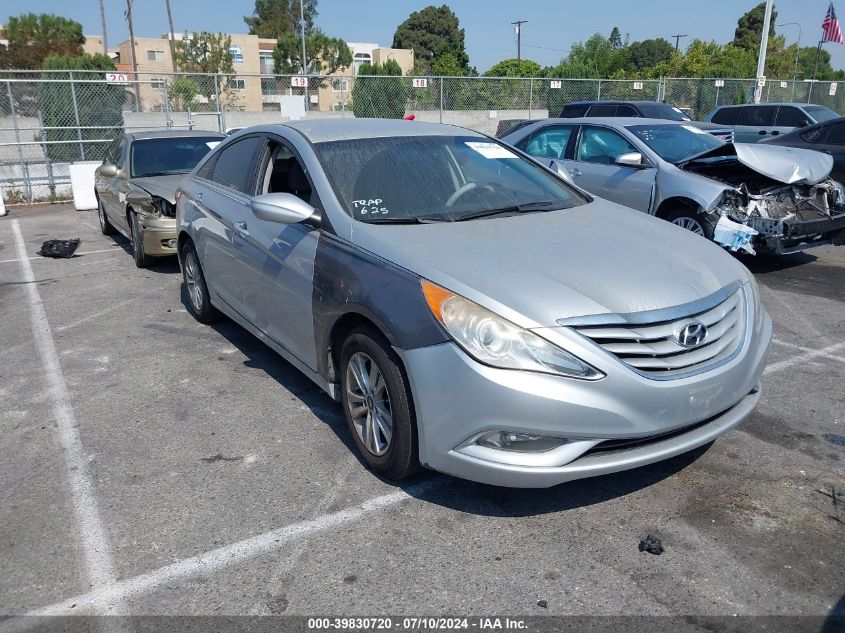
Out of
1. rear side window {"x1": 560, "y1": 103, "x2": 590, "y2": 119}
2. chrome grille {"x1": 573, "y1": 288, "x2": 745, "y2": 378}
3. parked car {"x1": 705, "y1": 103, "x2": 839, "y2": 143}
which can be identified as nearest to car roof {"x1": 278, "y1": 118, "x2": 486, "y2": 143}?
chrome grille {"x1": 573, "y1": 288, "x2": 745, "y2": 378}

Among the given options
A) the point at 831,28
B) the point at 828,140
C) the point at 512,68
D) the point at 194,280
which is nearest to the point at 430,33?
the point at 512,68

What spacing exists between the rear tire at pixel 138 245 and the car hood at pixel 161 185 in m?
0.37

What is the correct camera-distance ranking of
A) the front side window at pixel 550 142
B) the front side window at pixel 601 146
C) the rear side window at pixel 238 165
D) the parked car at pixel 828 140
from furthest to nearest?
the parked car at pixel 828 140, the front side window at pixel 550 142, the front side window at pixel 601 146, the rear side window at pixel 238 165

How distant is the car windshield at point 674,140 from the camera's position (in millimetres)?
8211

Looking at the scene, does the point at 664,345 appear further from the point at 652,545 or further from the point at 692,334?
the point at 652,545

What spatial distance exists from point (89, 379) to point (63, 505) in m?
1.77

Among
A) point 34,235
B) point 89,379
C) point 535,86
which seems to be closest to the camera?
point 89,379

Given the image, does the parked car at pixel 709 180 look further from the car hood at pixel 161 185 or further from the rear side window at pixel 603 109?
the rear side window at pixel 603 109

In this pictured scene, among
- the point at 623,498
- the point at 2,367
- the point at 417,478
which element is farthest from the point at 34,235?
the point at 623,498

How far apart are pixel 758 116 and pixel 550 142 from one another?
10557 mm

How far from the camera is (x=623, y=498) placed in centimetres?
334

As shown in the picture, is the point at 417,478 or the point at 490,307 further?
the point at 417,478

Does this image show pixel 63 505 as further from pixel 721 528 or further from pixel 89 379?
pixel 721 528

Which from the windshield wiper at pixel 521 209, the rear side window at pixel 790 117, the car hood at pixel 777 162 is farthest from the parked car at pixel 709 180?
the rear side window at pixel 790 117
